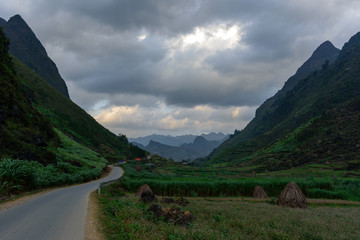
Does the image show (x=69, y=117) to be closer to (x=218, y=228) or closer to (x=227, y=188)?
(x=227, y=188)

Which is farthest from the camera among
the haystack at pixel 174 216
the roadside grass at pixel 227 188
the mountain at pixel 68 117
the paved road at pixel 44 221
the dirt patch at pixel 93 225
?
the mountain at pixel 68 117

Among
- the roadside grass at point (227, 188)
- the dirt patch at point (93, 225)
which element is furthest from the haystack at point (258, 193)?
the dirt patch at point (93, 225)

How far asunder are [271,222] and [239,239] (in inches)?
202

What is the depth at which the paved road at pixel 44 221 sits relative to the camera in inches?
371

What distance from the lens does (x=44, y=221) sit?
11312 millimetres

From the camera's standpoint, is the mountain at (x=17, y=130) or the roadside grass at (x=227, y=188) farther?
the roadside grass at (x=227, y=188)

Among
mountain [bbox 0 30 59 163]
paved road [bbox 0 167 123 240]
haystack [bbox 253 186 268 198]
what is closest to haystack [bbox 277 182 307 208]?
haystack [bbox 253 186 268 198]

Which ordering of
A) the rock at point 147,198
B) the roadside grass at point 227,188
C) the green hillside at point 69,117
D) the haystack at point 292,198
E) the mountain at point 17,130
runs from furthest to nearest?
the green hillside at point 69,117 → the roadside grass at point 227,188 → the haystack at point 292,198 → the mountain at point 17,130 → the rock at point 147,198

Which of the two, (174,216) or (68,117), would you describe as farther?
(68,117)

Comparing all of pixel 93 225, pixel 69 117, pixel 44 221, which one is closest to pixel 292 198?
pixel 93 225

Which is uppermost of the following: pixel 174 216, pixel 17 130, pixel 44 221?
pixel 17 130

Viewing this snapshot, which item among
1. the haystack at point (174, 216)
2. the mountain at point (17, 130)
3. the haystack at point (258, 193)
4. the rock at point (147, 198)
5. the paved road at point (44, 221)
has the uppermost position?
the mountain at point (17, 130)

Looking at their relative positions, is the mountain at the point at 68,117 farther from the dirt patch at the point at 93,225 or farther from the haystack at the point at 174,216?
the haystack at the point at 174,216

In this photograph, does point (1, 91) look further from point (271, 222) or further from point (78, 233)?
point (271, 222)
